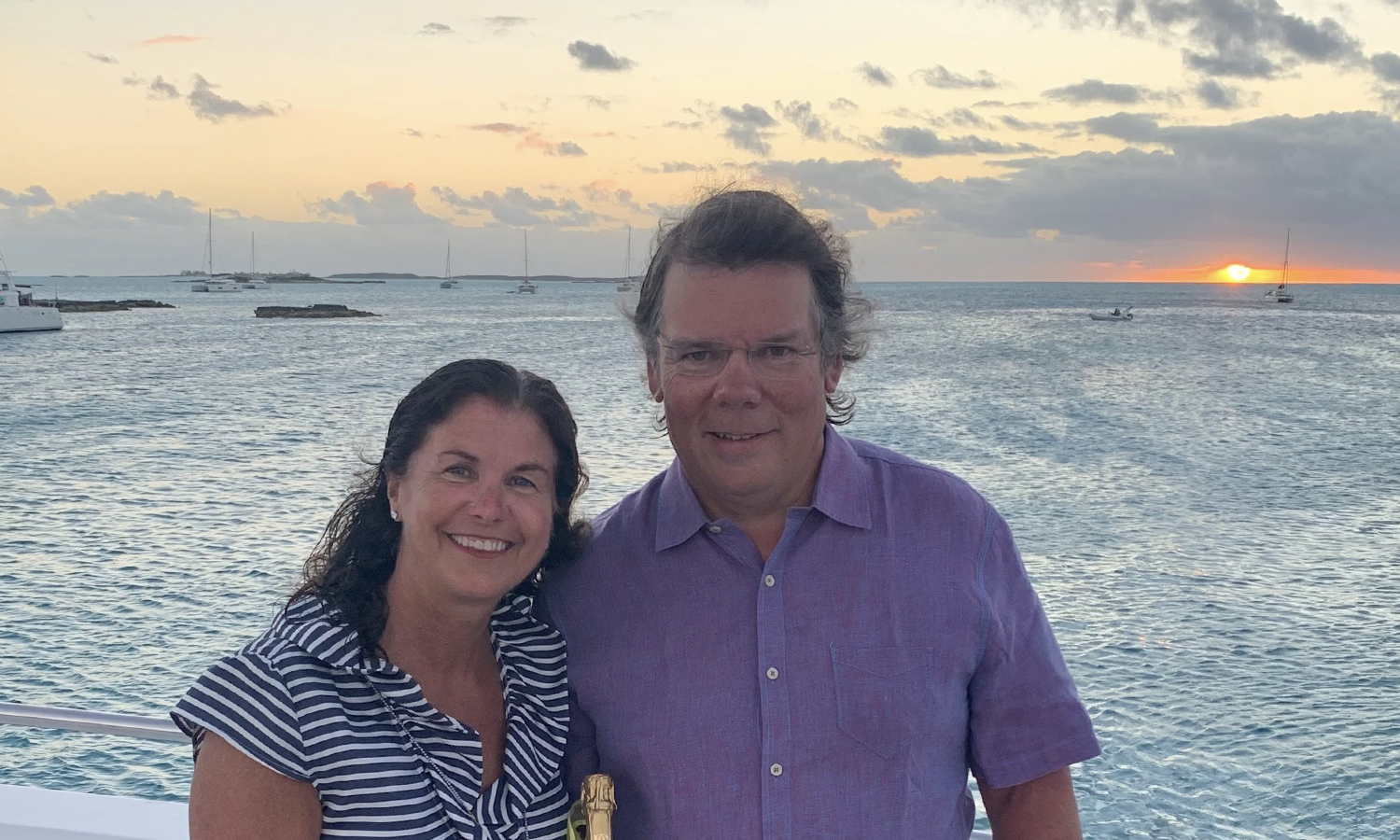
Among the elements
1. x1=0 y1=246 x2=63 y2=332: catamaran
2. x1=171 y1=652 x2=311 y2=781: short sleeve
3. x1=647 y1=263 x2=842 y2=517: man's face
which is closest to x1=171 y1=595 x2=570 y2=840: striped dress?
x1=171 y1=652 x2=311 y2=781: short sleeve

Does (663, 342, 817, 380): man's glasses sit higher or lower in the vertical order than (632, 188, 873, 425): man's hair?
lower

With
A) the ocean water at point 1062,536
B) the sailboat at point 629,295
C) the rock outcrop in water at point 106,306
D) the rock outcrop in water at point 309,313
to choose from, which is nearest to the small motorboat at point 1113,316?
the ocean water at point 1062,536

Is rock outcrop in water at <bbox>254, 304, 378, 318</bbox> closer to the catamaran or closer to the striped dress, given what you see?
the catamaran

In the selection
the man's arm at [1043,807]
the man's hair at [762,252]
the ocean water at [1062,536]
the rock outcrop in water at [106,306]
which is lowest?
the ocean water at [1062,536]

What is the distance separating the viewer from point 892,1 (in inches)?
573

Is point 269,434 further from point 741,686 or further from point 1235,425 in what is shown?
point 741,686

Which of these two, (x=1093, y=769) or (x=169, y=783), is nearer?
(x=169, y=783)

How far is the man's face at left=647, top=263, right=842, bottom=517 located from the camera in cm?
185

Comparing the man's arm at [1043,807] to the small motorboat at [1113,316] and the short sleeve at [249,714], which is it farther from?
the small motorboat at [1113,316]

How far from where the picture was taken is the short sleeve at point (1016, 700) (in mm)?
1875

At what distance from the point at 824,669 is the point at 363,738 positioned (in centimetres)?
70

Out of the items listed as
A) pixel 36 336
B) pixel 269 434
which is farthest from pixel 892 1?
pixel 36 336

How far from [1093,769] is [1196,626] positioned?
3.47 meters

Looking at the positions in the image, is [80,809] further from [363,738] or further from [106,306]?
[106,306]
